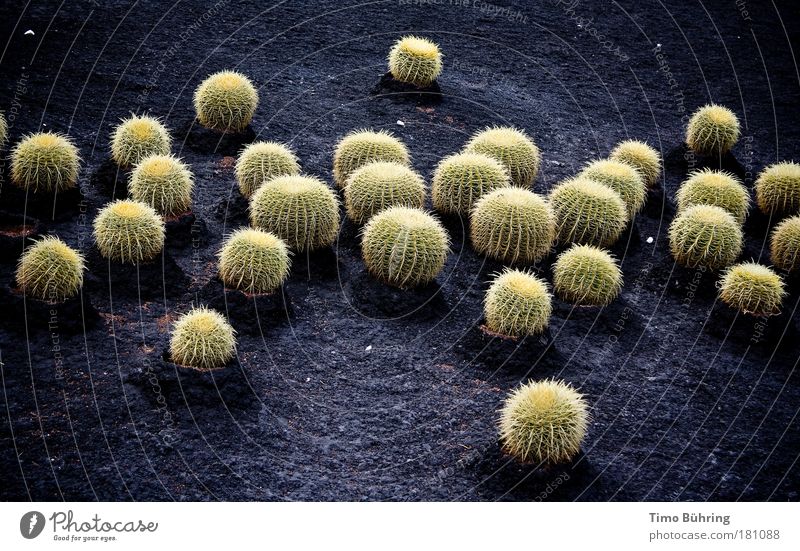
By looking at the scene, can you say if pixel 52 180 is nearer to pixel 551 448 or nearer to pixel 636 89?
pixel 551 448

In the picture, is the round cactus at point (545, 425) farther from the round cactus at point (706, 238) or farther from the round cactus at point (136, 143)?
the round cactus at point (136, 143)

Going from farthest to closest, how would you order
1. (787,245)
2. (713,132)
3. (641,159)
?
(713,132)
(641,159)
(787,245)

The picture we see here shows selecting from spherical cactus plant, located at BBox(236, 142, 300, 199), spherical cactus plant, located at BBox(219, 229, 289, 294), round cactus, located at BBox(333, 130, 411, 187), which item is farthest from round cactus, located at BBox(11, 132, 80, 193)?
round cactus, located at BBox(333, 130, 411, 187)

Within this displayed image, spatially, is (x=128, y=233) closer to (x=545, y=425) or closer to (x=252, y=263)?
(x=252, y=263)

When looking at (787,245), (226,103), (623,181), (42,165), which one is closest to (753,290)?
(787,245)

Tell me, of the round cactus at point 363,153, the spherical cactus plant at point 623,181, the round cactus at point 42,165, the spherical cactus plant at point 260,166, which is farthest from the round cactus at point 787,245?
the round cactus at point 42,165

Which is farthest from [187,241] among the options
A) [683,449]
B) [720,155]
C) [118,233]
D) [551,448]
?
[720,155]

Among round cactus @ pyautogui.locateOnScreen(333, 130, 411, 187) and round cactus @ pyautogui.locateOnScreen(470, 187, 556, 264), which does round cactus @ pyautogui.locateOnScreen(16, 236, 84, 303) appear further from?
round cactus @ pyautogui.locateOnScreen(470, 187, 556, 264)
